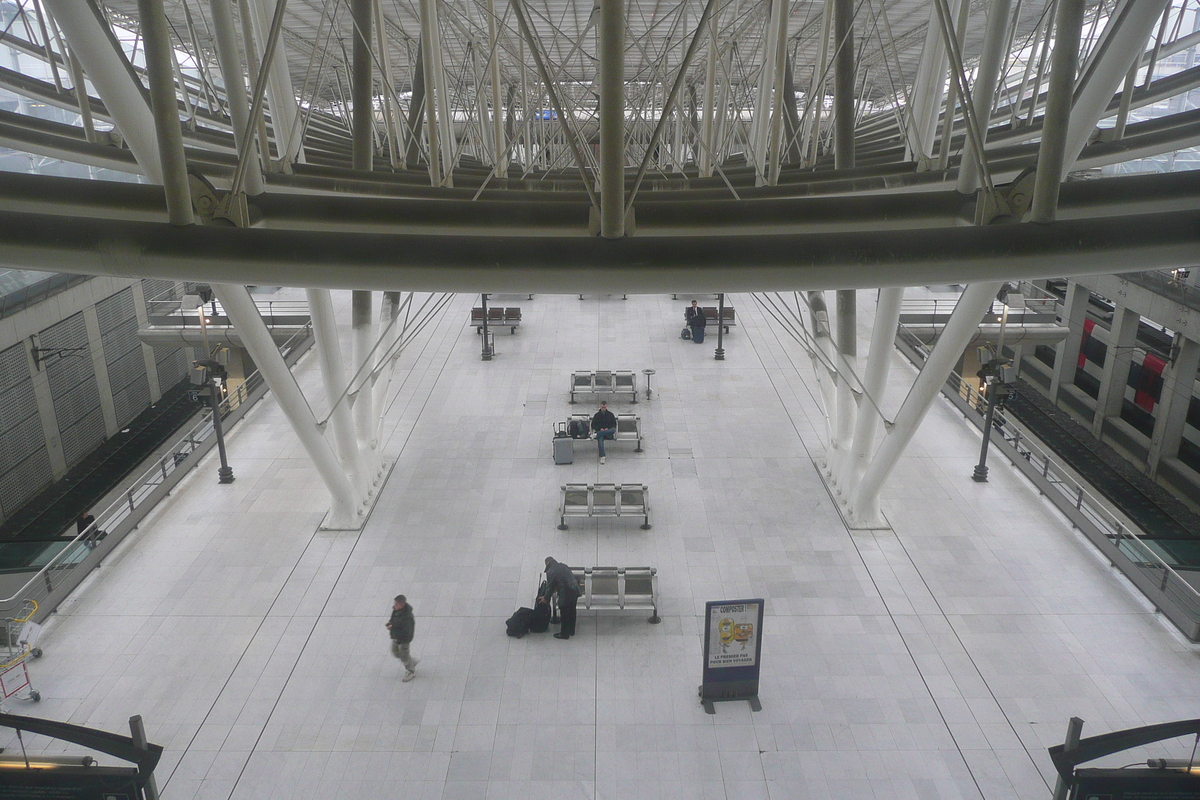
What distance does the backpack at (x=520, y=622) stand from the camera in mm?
12273

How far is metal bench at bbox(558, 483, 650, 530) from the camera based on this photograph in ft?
50.7

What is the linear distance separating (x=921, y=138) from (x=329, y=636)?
39.2 feet

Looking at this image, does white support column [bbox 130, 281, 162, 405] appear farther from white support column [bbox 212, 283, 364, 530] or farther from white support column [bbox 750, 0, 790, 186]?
white support column [bbox 750, 0, 790, 186]

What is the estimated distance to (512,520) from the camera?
1584 cm

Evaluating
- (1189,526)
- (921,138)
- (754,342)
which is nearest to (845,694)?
(921,138)

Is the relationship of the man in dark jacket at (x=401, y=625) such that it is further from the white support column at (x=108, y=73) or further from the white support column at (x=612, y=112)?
the white support column at (x=612, y=112)

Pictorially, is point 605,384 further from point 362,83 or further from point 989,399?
point 362,83

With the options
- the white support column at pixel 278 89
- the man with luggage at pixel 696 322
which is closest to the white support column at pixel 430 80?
the white support column at pixel 278 89

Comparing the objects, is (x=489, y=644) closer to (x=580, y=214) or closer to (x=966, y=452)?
(x=580, y=214)

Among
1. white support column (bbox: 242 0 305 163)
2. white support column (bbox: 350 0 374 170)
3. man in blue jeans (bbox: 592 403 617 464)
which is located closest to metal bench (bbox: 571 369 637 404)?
man in blue jeans (bbox: 592 403 617 464)

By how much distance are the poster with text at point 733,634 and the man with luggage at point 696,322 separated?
632 inches

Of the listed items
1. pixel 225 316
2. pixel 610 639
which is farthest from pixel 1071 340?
pixel 225 316

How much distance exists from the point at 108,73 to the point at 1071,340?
3888cm

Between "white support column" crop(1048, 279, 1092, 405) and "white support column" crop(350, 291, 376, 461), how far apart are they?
1244 inches
